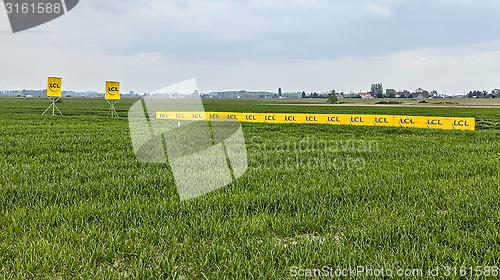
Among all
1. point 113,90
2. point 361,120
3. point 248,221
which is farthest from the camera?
point 113,90

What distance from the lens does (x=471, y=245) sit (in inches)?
136

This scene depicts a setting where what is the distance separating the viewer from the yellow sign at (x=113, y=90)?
26609mm

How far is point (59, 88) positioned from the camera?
27094mm

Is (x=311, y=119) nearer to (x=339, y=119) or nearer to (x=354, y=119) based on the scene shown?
(x=339, y=119)

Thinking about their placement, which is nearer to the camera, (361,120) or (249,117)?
(361,120)

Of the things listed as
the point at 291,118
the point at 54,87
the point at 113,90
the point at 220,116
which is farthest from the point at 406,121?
the point at 54,87

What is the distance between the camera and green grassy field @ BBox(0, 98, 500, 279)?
3.13m

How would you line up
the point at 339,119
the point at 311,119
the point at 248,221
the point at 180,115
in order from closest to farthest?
the point at 248,221, the point at 339,119, the point at 311,119, the point at 180,115

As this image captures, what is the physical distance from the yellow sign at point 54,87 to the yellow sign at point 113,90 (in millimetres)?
4055

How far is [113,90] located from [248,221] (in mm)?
26044

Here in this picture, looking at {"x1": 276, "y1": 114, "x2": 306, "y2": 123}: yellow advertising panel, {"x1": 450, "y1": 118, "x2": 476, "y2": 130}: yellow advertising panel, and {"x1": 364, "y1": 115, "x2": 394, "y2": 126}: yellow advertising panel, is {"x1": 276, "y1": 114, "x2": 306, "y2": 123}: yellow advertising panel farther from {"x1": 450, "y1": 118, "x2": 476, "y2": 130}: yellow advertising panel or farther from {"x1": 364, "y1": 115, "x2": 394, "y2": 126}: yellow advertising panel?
{"x1": 450, "y1": 118, "x2": 476, "y2": 130}: yellow advertising panel

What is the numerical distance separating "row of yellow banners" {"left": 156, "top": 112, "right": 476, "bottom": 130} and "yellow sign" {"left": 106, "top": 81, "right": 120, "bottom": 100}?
152 inches

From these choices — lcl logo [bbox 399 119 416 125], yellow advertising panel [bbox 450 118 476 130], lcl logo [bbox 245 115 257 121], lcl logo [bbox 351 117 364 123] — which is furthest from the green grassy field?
lcl logo [bbox 245 115 257 121]

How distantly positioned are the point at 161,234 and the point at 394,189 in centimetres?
398
